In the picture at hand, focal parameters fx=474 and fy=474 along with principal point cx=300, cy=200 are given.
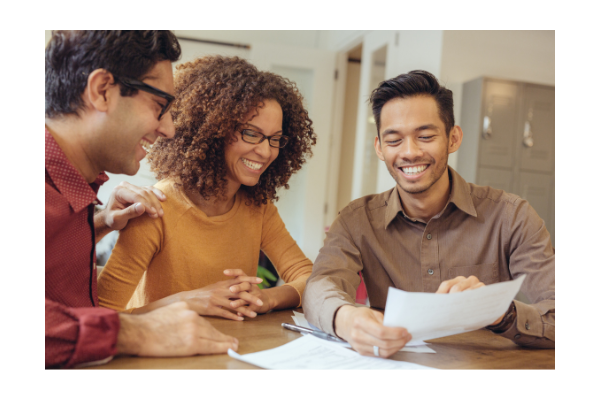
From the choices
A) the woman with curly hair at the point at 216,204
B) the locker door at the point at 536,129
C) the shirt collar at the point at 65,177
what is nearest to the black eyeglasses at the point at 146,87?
the shirt collar at the point at 65,177

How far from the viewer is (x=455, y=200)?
1548 mm

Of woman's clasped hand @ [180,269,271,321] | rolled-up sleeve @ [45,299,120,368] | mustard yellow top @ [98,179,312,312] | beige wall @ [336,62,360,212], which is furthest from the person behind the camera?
beige wall @ [336,62,360,212]

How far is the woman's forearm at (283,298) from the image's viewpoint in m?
1.46

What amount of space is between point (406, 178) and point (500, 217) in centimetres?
32

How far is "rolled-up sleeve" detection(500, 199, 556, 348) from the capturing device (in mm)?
1161

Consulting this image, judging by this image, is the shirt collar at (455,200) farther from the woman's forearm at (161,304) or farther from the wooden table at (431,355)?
the woman's forearm at (161,304)

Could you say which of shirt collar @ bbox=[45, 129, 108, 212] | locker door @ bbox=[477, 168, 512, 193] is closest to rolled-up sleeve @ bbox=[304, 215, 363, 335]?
shirt collar @ bbox=[45, 129, 108, 212]

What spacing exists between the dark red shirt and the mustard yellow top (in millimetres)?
205

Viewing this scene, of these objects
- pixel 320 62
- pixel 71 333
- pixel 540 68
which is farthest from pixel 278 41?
pixel 71 333

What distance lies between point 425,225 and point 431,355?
606mm

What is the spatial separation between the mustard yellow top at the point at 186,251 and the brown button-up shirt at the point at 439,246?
8.4 inches

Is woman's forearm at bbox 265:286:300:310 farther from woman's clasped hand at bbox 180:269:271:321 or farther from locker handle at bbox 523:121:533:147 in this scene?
locker handle at bbox 523:121:533:147

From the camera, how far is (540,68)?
155 inches

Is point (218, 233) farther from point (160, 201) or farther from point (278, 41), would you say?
point (278, 41)
